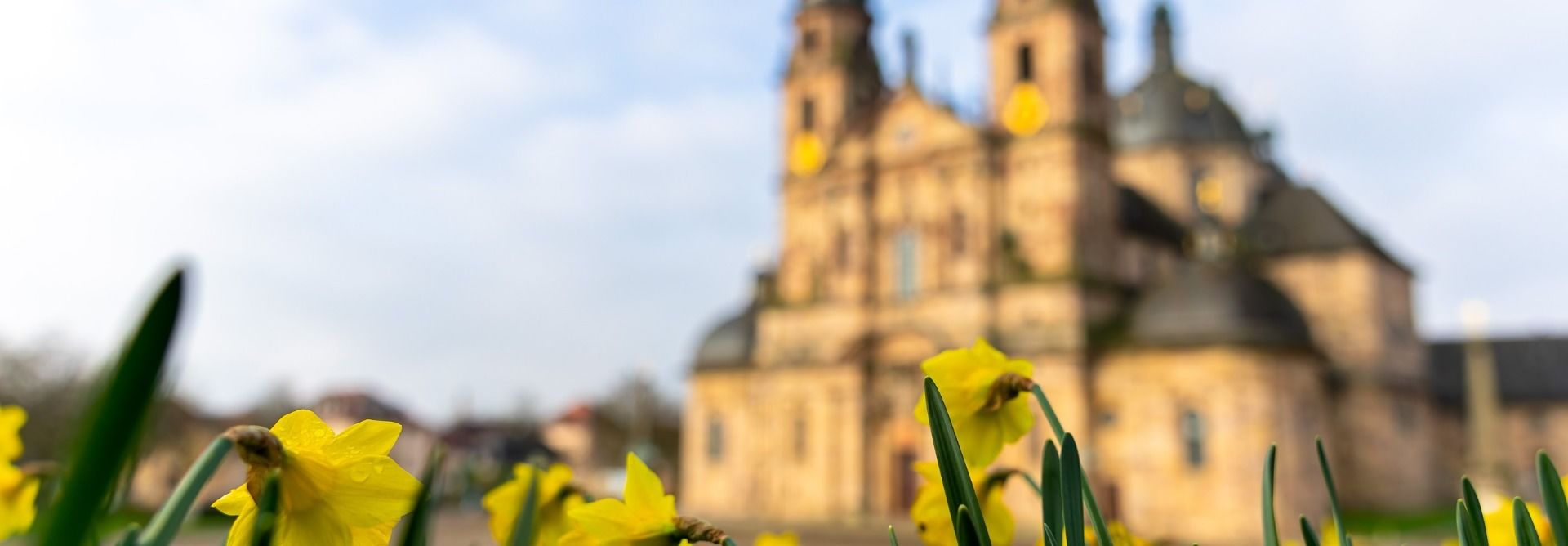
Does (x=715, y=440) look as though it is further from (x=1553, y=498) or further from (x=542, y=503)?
(x=1553, y=498)

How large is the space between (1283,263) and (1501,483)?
35.7 feet

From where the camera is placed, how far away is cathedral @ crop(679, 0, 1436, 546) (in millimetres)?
26406

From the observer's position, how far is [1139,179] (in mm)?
39938

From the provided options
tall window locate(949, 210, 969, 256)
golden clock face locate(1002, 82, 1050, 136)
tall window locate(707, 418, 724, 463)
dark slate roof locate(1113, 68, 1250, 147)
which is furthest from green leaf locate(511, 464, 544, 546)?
dark slate roof locate(1113, 68, 1250, 147)

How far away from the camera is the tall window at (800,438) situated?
3200cm

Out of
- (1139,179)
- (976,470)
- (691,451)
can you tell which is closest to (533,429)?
(691,451)

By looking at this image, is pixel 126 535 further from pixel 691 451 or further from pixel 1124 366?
pixel 691 451

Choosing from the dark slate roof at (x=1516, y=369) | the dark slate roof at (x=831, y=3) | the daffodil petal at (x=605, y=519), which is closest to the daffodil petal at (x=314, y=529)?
the daffodil petal at (x=605, y=519)

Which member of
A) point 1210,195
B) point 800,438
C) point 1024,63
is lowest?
point 800,438

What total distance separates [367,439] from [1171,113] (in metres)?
42.1

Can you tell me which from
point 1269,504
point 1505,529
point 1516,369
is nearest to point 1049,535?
point 1269,504

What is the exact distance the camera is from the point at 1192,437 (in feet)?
86.8

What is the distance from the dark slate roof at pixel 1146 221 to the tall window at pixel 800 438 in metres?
10.9

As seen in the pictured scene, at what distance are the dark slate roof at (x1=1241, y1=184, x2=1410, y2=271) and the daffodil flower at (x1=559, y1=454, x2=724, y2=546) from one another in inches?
1416
